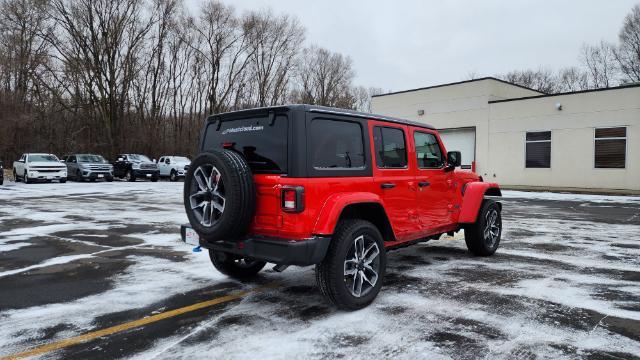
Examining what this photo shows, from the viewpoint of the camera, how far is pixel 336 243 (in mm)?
4184

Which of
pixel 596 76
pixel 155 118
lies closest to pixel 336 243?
pixel 155 118

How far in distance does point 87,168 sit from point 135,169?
314cm

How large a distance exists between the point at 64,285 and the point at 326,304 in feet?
10.2

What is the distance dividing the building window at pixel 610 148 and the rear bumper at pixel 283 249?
23.0 metres

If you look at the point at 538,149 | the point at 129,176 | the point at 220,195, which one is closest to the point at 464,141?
the point at 538,149

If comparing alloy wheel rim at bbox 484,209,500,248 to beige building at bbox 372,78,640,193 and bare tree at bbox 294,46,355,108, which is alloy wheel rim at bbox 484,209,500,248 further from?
bare tree at bbox 294,46,355,108

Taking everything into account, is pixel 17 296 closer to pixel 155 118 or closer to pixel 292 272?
pixel 292 272

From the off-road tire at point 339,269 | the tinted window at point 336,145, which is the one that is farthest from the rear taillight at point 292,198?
the off-road tire at point 339,269

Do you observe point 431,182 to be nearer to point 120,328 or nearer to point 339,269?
point 339,269

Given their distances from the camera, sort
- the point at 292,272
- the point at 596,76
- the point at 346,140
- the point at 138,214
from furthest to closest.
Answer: the point at 596,76
the point at 138,214
the point at 292,272
the point at 346,140

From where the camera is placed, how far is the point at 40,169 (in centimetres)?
2466

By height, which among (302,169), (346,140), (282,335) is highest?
(346,140)

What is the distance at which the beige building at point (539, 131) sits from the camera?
71.5 feet

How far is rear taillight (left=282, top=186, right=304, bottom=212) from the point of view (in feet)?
12.9
